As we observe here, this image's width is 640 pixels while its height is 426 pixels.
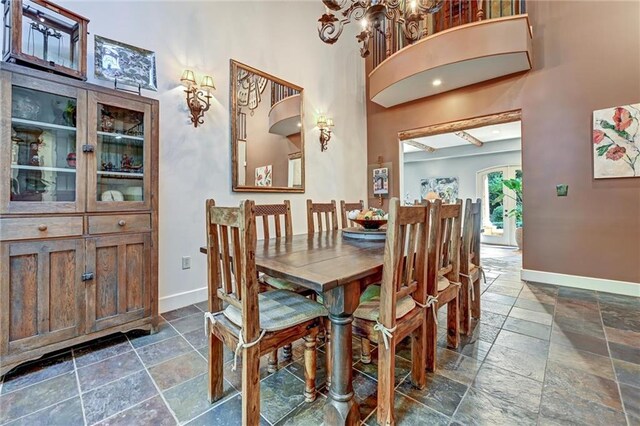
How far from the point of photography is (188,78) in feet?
8.52

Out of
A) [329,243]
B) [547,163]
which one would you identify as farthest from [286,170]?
[547,163]

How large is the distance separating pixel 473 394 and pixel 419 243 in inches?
34.0

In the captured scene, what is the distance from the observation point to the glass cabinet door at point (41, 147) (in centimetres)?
157

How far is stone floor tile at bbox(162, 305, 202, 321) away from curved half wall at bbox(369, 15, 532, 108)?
3795mm

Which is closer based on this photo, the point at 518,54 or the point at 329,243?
the point at 329,243

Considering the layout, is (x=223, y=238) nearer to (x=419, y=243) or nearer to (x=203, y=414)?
(x=203, y=414)

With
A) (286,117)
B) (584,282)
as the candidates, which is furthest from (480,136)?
(286,117)

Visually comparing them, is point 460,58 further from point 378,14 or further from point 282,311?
point 282,311

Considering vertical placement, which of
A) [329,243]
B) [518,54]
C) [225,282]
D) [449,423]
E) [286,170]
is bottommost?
[449,423]

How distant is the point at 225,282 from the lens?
132cm

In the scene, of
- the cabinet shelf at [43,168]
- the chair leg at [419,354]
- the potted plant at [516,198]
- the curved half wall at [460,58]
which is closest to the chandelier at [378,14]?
the curved half wall at [460,58]

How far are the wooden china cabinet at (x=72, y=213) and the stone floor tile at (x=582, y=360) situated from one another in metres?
2.89

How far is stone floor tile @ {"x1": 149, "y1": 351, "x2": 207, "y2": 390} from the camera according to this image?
1.57 m

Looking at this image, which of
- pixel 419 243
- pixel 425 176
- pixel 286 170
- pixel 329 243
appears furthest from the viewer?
pixel 425 176
